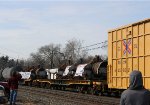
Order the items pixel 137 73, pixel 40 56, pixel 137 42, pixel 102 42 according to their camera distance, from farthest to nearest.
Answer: pixel 40 56 < pixel 102 42 < pixel 137 42 < pixel 137 73

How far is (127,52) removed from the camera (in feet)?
65.9

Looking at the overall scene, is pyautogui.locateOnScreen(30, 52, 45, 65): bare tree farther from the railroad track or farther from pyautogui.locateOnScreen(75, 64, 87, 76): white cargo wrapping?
the railroad track

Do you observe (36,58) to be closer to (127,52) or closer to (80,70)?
(80,70)

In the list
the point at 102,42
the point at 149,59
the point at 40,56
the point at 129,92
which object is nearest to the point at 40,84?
the point at 102,42

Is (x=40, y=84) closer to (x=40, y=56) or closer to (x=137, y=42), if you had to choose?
(x=137, y=42)

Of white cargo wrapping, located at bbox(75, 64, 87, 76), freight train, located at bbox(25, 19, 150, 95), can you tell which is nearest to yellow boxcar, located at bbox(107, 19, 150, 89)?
freight train, located at bbox(25, 19, 150, 95)

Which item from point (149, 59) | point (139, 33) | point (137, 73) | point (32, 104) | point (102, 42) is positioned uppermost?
point (102, 42)

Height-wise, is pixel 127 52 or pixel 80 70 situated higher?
pixel 127 52

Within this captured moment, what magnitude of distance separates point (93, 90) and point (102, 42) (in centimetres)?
2407

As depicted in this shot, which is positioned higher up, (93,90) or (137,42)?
(137,42)

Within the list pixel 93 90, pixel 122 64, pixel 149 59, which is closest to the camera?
pixel 149 59

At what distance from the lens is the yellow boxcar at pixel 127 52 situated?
18.2 m

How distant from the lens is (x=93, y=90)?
29.8m

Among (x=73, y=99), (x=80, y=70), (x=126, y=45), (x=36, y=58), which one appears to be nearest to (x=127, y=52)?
A: (x=126, y=45)
